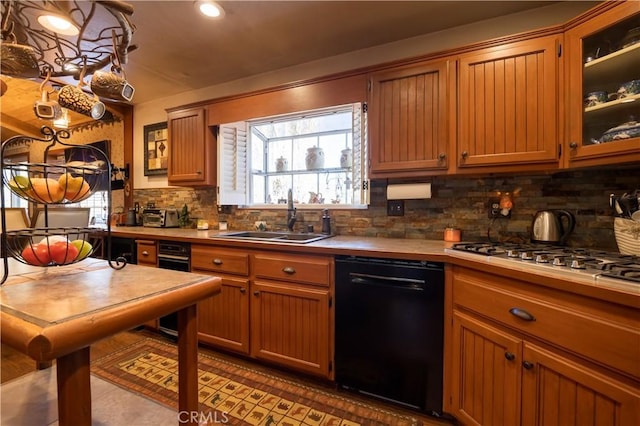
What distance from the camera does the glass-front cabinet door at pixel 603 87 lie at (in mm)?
1346

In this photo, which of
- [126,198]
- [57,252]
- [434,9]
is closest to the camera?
[57,252]

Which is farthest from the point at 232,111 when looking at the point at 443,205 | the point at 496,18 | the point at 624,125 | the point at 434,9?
the point at 624,125

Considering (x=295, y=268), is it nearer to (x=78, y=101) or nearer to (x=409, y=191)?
(x=409, y=191)

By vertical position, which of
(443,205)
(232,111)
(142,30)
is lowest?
(443,205)

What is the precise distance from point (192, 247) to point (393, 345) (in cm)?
167

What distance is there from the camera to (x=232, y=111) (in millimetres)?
2580

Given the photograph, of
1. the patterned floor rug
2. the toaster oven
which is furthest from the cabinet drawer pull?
the toaster oven

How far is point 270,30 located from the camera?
2152 mm

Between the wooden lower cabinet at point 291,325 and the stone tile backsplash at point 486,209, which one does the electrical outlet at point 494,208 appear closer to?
the stone tile backsplash at point 486,209

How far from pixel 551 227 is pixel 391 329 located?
1109 mm

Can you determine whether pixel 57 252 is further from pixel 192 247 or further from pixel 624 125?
pixel 624 125

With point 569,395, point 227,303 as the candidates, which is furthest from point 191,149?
point 569,395

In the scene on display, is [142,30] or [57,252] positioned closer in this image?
[57,252]

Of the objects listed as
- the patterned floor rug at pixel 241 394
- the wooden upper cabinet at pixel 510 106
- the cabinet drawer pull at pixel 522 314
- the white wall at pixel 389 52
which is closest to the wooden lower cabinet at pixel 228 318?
the patterned floor rug at pixel 241 394
